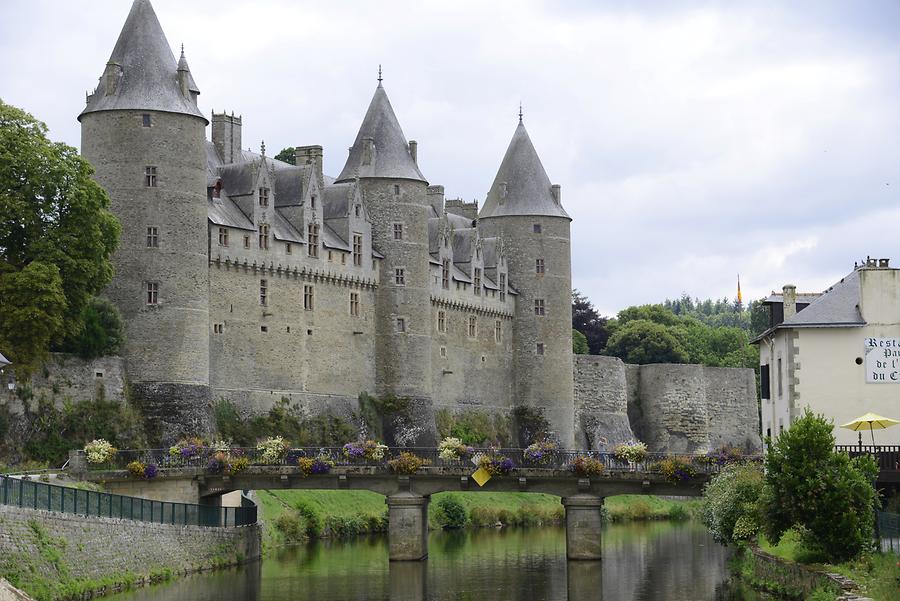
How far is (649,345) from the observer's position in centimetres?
11200

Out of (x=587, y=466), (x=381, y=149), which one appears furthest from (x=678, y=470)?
(x=381, y=149)

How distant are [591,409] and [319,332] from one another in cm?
2437

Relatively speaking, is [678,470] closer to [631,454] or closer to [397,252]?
[631,454]

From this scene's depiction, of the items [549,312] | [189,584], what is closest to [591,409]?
[549,312]

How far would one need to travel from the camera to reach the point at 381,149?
7612cm

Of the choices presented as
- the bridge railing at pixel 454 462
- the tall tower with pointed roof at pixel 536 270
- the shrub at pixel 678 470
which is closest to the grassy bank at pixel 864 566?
the shrub at pixel 678 470

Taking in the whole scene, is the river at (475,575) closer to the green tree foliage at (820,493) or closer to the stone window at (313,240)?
the green tree foliage at (820,493)

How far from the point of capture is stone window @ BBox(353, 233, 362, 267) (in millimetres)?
74312

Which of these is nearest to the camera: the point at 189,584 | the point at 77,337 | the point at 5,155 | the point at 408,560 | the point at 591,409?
the point at 189,584

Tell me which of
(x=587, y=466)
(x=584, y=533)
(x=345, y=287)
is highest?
(x=345, y=287)

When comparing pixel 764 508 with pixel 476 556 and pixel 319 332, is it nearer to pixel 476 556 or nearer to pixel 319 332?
pixel 476 556

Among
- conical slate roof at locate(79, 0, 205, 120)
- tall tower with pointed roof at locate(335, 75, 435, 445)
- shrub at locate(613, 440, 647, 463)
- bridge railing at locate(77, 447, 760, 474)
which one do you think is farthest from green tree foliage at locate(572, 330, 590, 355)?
shrub at locate(613, 440, 647, 463)

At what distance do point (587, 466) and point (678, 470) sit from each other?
2625 mm

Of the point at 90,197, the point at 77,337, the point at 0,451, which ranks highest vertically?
the point at 90,197
